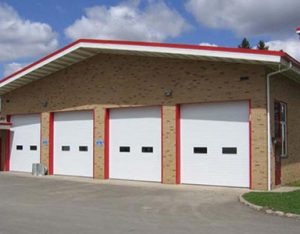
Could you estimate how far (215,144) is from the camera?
57.8 feet

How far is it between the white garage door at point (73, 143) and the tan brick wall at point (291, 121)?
8590 millimetres

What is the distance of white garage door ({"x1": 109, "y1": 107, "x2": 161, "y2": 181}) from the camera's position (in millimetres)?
19375

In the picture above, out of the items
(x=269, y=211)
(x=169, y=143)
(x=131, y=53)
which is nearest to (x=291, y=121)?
(x=169, y=143)

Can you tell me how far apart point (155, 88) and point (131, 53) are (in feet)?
5.88

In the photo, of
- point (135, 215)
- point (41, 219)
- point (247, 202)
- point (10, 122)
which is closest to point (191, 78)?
point (247, 202)

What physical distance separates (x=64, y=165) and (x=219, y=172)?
8.75m

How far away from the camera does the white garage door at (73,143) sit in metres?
22.0

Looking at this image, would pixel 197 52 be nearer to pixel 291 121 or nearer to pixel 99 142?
pixel 291 121

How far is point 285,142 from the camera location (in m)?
18.1

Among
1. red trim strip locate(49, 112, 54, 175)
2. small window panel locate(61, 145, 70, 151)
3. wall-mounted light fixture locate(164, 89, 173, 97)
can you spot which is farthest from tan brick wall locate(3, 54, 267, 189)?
small window panel locate(61, 145, 70, 151)

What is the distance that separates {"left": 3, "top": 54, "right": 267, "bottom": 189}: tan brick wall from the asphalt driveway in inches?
83.9

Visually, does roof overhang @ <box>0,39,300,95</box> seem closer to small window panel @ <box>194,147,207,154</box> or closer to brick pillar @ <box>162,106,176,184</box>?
brick pillar @ <box>162,106,176,184</box>

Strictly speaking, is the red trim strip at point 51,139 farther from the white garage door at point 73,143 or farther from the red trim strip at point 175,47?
the red trim strip at point 175,47

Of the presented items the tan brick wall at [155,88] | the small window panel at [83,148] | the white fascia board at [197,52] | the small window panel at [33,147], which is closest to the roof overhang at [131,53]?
the white fascia board at [197,52]
